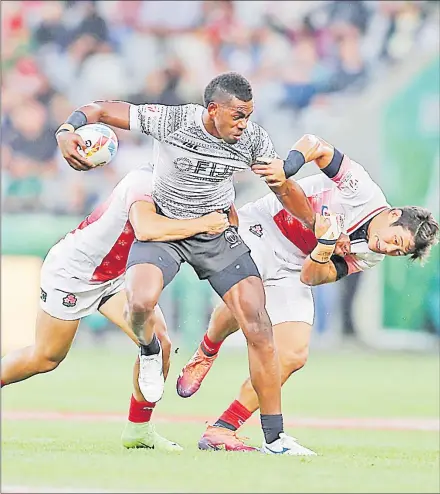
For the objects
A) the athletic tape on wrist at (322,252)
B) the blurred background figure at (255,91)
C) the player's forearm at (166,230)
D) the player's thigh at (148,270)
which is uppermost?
the blurred background figure at (255,91)

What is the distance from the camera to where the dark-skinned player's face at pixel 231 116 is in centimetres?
691

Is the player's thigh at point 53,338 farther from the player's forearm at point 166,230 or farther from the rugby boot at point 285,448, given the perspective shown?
the rugby boot at point 285,448

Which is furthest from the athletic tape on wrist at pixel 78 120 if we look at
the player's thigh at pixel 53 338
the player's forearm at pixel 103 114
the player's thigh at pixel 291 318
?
the player's thigh at pixel 291 318

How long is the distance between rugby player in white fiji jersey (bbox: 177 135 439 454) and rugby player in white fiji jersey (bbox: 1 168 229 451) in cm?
41

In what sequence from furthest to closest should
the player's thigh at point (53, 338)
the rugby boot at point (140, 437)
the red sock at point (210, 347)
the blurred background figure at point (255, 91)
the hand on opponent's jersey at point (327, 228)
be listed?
the blurred background figure at point (255, 91)
the red sock at point (210, 347)
the player's thigh at point (53, 338)
the rugby boot at point (140, 437)
the hand on opponent's jersey at point (327, 228)

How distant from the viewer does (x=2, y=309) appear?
1421cm

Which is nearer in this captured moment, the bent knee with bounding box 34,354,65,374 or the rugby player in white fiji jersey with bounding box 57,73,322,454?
the rugby player in white fiji jersey with bounding box 57,73,322,454

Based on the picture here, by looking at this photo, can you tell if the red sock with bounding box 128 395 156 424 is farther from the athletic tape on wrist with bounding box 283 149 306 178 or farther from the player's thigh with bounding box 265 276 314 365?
the athletic tape on wrist with bounding box 283 149 306 178

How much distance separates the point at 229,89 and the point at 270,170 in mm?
533

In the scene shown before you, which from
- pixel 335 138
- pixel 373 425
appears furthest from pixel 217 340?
pixel 335 138

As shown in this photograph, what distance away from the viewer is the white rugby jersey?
7.57 metres

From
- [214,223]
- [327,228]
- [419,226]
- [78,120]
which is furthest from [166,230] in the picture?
[419,226]

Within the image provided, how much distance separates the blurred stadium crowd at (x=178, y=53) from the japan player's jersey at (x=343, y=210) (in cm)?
854

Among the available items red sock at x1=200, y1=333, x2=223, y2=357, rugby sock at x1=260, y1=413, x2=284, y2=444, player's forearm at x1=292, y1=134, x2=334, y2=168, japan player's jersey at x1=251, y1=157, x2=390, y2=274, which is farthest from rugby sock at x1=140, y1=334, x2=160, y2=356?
player's forearm at x1=292, y1=134, x2=334, y2=168
